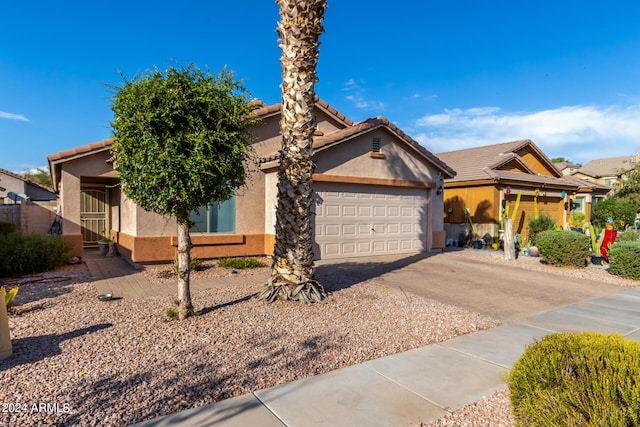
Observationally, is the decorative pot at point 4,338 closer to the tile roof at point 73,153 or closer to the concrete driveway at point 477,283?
the concrete driveway at point 477,283

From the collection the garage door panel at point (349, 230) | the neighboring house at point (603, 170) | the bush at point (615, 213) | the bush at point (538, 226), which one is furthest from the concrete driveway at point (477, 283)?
the neighboring house at point (603, 170)

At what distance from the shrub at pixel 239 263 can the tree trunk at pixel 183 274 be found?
5.04 m

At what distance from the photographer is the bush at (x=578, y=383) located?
8.38ft

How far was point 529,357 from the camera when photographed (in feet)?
10.6

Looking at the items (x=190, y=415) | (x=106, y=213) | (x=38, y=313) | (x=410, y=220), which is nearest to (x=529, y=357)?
(x=190, y=415)

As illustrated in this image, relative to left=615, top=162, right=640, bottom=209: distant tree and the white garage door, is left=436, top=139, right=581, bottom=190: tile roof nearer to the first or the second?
the white garage door

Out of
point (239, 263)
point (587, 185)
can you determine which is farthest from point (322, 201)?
point (587, 185)

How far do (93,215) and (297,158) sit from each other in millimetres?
12667

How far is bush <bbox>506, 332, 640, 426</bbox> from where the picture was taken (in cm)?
255

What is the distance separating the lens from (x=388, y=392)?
4.20m

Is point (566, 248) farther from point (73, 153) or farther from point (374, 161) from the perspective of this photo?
point (73, 153)

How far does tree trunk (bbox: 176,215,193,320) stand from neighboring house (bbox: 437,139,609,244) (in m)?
15.3

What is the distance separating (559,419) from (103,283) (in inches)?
369

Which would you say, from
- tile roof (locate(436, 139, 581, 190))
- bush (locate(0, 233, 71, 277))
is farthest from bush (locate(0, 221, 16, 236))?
tile roof (locate(436, 139, 581, 190))
